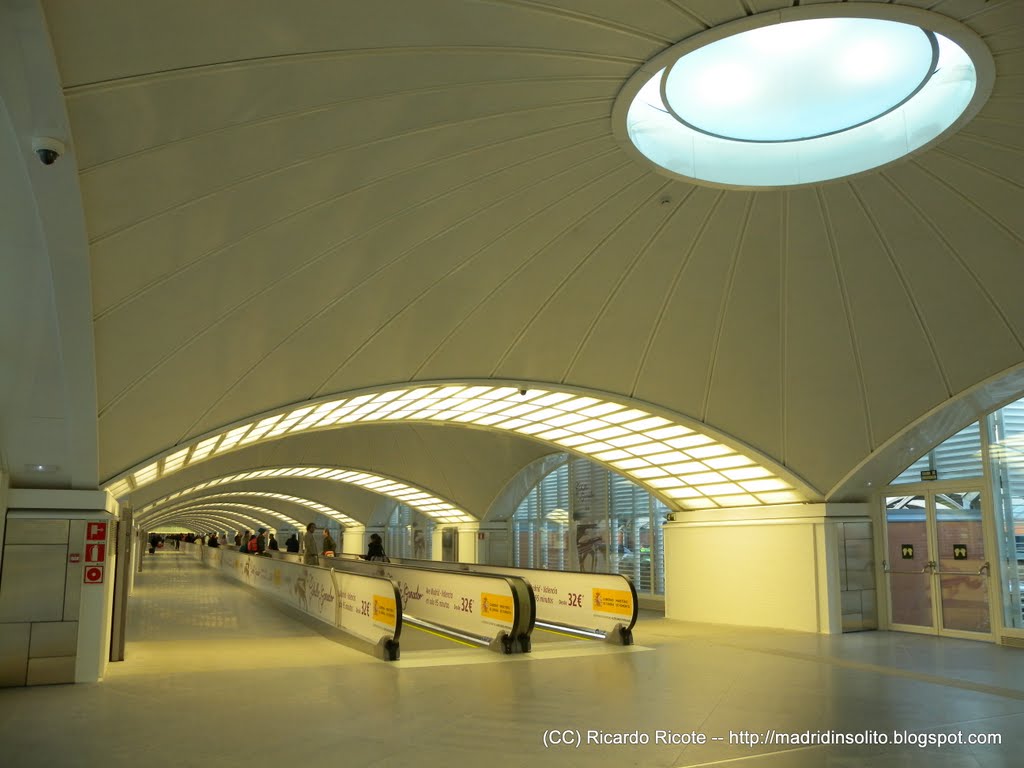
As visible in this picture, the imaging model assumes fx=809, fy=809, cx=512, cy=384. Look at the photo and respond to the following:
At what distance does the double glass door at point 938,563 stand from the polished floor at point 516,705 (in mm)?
1309

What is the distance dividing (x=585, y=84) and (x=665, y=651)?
33.0 ft

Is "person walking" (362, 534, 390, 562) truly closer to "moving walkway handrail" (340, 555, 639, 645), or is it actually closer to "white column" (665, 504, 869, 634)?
"moving walkway handrail" (340, 555, 639, 645)

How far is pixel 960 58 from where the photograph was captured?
936cm

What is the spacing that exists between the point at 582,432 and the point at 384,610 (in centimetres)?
1079

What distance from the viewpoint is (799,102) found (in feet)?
36.5

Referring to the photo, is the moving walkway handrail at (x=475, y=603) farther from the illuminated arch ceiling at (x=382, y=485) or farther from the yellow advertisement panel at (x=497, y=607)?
the illuminated arch ceiling at (x=382, y=485)

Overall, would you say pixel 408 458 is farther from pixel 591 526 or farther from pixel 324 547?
pixel 324 547

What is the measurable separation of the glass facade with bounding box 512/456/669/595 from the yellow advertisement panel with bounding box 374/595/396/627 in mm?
13984

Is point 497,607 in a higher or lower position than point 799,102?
lower

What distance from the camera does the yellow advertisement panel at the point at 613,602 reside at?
1592cm

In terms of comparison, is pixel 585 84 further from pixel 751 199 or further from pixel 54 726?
pixel 54 726

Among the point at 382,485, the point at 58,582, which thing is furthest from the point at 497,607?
the point at 382,485

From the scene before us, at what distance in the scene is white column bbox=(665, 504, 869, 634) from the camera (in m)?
18.2

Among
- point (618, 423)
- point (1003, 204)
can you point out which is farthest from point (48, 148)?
point (618, 423)
